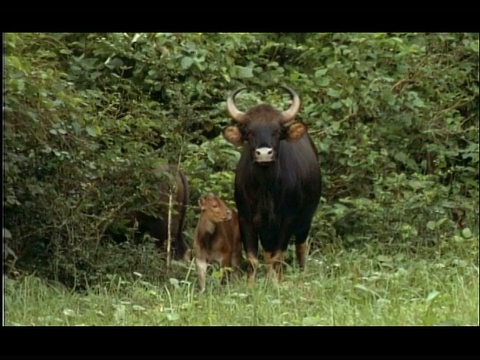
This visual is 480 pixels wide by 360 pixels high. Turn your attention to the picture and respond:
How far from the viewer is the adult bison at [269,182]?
10938mm

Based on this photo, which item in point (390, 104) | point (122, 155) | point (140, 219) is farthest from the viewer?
point (390, 104)

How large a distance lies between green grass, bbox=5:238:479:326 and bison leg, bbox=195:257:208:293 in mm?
82

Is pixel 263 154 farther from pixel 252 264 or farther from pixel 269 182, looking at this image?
pixel 252 264

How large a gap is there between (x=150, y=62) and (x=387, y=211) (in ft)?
9.43

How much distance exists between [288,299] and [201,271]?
1.84 meters

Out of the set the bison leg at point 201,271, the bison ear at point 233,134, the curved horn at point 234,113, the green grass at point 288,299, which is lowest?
the bison leg at point 201,271

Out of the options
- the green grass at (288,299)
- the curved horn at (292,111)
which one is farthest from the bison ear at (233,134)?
the green grass at (288,299)

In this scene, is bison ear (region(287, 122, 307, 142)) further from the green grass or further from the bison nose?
the green grass

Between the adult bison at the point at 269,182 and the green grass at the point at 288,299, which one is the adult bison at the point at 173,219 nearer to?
the adult bison at the point at 269,182

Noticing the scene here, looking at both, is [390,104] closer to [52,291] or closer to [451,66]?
[451,66]

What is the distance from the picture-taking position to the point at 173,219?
11.9 meters

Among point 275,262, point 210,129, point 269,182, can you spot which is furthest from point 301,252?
point 210,129

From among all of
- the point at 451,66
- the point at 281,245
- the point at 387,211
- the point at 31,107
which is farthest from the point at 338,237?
the point at 31,107

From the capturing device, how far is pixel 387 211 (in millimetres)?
12477
